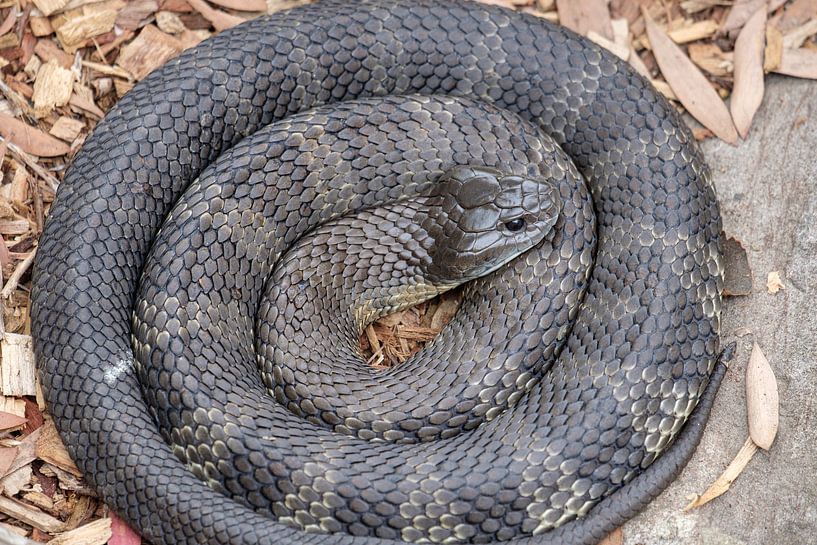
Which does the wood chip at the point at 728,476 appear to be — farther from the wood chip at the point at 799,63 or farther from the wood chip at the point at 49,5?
the wood chip at the point at 49,5

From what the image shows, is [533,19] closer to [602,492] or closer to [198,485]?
[602,492]

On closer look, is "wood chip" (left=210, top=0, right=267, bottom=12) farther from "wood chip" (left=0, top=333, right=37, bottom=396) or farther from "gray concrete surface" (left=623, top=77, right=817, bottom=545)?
"gray concrete surface" (left=623, top=77, right=817, bottom=545)

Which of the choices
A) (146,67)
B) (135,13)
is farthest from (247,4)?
(146,67)

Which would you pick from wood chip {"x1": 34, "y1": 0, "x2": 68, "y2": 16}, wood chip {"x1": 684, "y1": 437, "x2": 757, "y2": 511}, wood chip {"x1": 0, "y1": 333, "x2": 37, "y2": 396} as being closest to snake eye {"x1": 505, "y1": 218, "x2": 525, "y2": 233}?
wood chip {"x1": 684, "y1": 437, "x2": 757, "y2": 511}

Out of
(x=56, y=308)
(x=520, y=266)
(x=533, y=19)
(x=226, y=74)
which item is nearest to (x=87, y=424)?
(x=56, y=308)

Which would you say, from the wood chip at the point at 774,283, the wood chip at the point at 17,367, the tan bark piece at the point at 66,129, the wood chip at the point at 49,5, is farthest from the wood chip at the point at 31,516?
the wood chip at the point at 774,283
